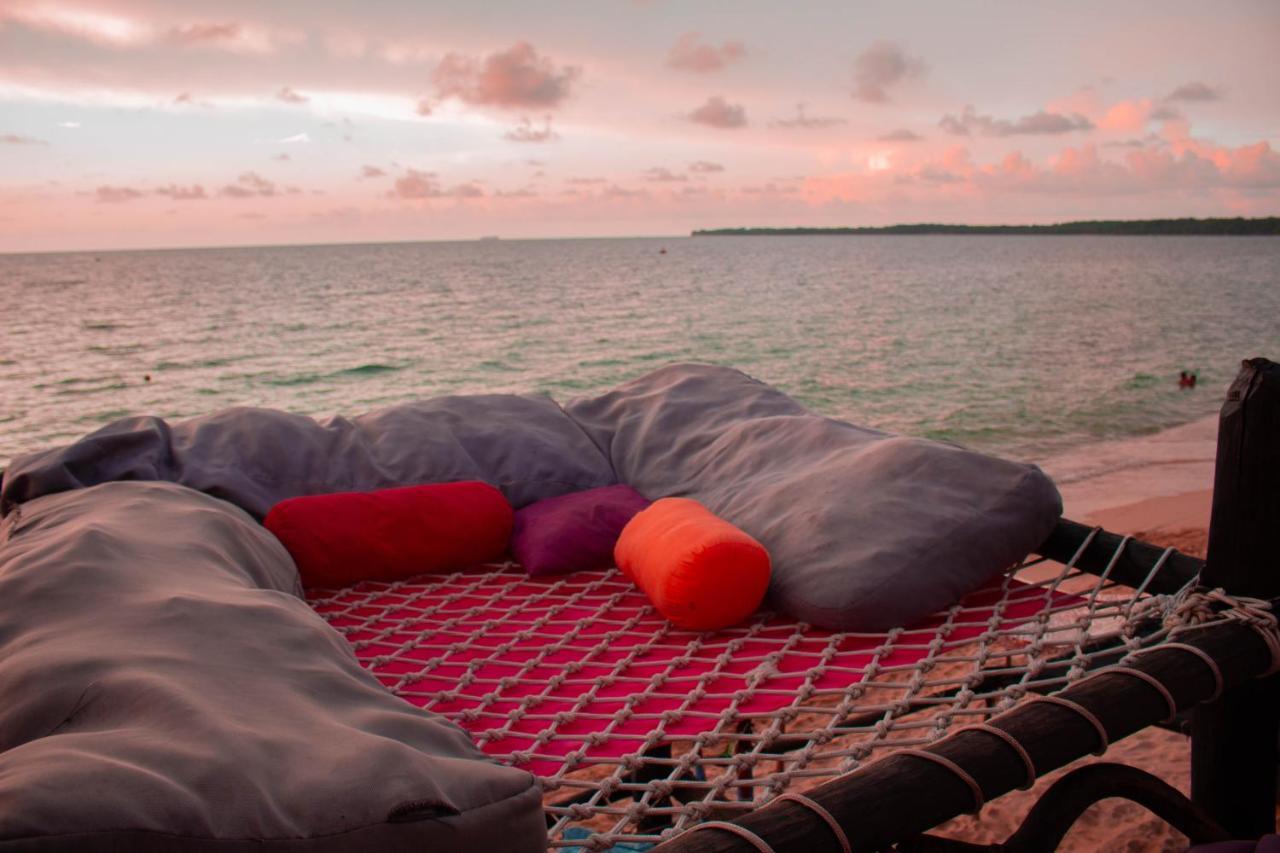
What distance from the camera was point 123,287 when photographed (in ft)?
135

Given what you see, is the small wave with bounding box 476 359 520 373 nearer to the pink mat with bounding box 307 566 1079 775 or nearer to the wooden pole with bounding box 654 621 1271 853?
the pink mat with bounding box 307 566 1079 775

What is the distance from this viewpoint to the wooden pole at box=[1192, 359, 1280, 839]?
1.85m

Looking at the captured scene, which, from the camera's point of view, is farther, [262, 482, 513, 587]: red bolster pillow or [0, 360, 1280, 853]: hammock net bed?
[262, 482, 513, 587]: red bolster pillow

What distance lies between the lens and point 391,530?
8.74 feet

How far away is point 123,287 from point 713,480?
45261 mm

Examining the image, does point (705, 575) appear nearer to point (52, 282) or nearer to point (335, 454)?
point (335, 454)

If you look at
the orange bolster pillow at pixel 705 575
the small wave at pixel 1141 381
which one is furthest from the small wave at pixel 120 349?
the orange bolster pillow at pixel 705 575

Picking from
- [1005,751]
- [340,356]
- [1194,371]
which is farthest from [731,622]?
[340,356]

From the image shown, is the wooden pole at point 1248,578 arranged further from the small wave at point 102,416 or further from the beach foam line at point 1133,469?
the small wave at point 102,416

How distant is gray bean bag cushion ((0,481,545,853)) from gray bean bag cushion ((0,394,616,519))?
2.90 feet

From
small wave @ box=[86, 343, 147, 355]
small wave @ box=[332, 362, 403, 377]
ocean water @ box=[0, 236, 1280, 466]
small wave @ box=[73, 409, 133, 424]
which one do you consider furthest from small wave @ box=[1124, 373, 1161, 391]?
small wave @ box=[86, 343, 147, 355]

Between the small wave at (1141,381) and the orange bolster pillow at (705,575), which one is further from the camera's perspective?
the small wave at (1141,381)

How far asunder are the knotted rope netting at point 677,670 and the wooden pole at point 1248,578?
122 millimetres

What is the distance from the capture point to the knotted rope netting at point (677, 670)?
167 cm
